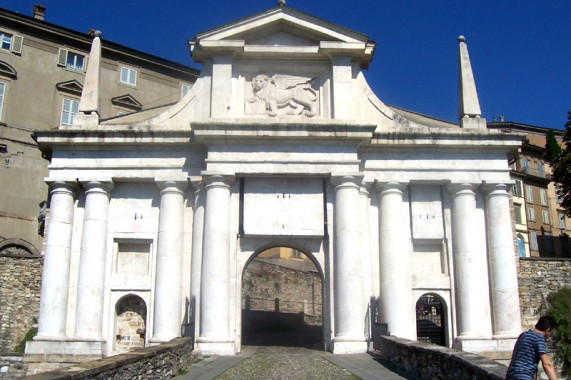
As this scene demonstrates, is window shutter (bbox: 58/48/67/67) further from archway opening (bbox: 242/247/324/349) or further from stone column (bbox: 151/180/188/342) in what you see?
stone column (bbox: 151/180/188/342)

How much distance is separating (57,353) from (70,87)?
73.8ft

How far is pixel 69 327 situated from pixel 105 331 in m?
1.20

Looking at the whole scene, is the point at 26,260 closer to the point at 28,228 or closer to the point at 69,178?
the point at 69,178

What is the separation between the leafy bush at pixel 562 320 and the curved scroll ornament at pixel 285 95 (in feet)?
41.5

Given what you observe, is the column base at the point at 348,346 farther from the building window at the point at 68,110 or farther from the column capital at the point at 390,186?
the building window at the point at 68,110

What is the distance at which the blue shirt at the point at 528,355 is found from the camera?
28.4ft

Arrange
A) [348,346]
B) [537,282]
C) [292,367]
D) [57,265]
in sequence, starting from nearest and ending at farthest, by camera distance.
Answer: [292,367], [348,346], [57,265], [537,282]

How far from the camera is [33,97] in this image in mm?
38500

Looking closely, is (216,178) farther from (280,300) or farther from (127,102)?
(280,300)

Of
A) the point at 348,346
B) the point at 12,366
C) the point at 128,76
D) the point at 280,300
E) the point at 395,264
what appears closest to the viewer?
the point at 348,346

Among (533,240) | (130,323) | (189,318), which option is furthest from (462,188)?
(533,240)

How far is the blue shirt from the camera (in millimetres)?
8656

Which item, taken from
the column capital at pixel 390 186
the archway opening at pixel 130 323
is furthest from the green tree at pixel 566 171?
the archway opening at pixel 130 323

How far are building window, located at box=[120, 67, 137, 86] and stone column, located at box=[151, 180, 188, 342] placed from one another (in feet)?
68.9
